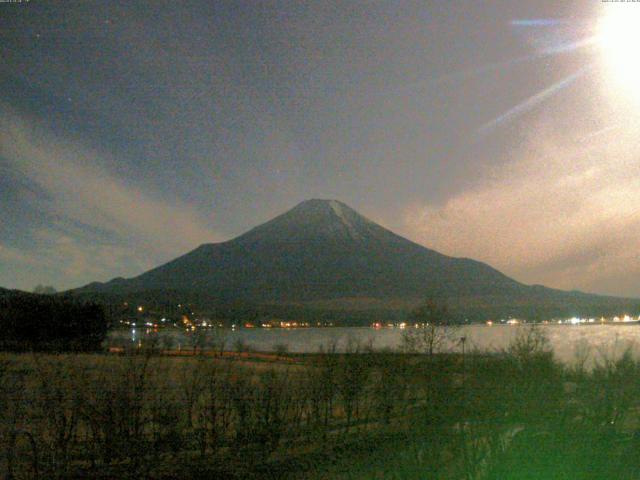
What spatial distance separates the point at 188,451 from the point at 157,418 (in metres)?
0.64

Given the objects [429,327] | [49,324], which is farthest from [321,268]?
[49,324]

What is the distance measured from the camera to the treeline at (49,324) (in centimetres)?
2547

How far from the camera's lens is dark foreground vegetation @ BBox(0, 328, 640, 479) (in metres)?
6.59

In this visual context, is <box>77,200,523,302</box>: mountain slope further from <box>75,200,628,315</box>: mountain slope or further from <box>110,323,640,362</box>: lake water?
<box>110,323,640,362</box>: lake water

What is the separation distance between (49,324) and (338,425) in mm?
20624

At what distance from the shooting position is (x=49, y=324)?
29.2 m

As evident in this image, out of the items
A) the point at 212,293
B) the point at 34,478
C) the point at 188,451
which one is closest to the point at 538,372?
the point at 188,451

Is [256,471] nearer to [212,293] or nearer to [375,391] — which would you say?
[375,391]

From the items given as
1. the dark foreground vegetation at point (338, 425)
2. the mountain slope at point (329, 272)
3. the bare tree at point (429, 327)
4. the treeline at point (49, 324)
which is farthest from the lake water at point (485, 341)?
the mountain slope at point (329, 272)

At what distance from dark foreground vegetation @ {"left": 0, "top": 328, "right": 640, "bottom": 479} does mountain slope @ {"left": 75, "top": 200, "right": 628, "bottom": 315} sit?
91.5 meters

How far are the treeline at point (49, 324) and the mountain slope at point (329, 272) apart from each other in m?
74.6

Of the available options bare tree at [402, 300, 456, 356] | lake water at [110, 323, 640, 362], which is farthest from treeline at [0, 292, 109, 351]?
bare tree at [402, 300, 456, 356]

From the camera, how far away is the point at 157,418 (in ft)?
31.8

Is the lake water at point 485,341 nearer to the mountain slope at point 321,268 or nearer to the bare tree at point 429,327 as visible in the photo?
the bare tree at point 429,327
